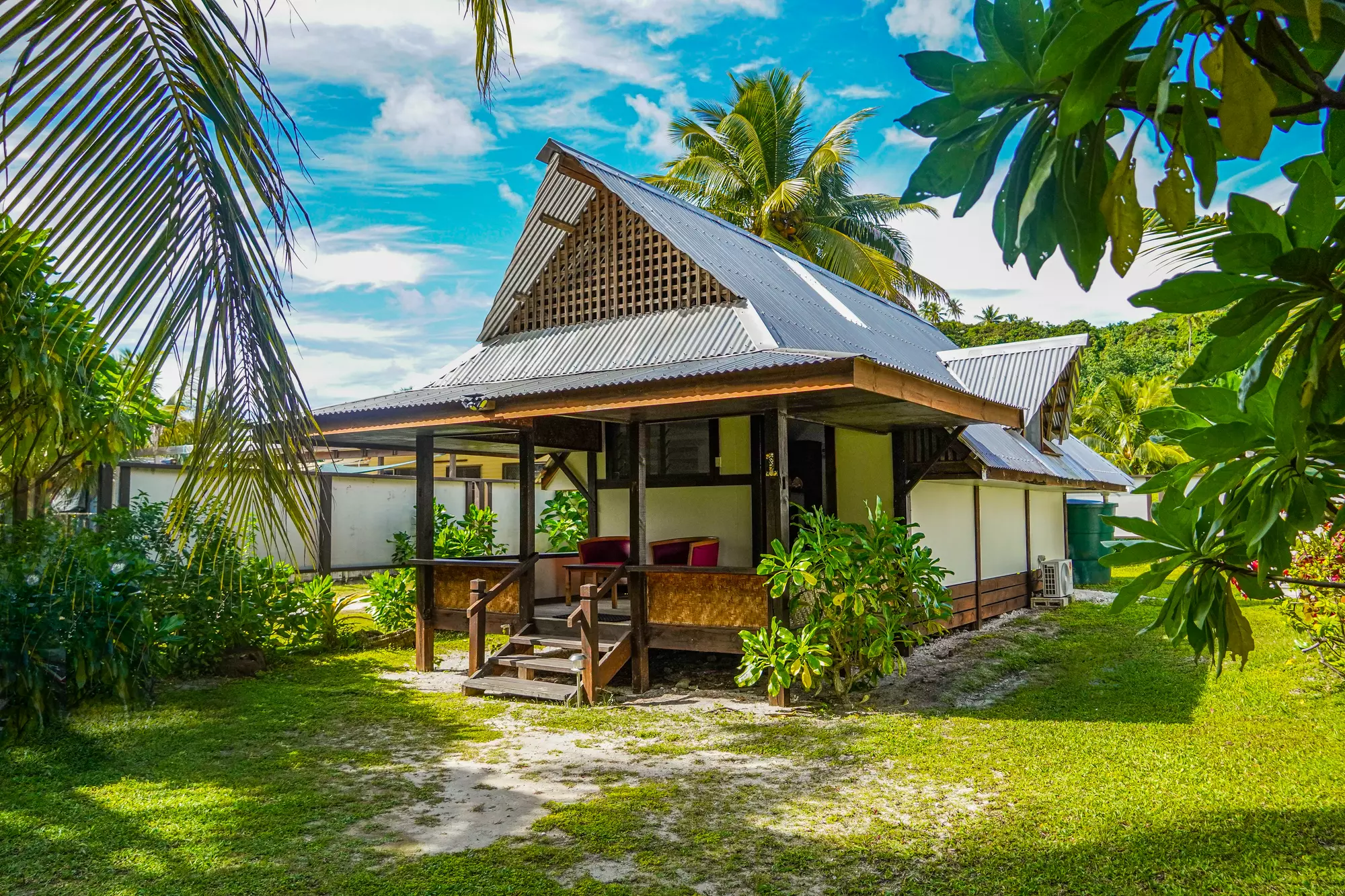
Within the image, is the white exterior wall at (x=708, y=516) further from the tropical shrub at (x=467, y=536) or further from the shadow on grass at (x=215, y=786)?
the shadow on grass at (x=215, y=786)

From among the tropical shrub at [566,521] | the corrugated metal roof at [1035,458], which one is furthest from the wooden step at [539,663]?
the corrugated metal roof at [1035,458]

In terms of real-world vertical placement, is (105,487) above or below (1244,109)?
below

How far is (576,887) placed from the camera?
4047mm

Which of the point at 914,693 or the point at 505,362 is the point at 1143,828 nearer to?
the point at 914,693

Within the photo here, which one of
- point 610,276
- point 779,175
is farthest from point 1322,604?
point 779,175

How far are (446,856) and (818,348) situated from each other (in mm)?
6029

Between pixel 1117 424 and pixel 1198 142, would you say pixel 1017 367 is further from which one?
pixel 1117 424

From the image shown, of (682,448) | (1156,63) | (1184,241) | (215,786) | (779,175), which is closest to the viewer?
(1156,63)

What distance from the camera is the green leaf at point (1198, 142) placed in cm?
125

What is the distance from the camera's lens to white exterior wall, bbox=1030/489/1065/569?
15906 millimetres

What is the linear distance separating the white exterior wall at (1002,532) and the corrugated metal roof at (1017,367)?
143cm

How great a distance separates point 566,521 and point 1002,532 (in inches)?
264

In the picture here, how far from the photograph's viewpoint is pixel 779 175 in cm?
2511

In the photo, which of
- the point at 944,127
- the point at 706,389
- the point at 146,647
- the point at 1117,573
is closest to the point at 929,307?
the point at 1117,573
